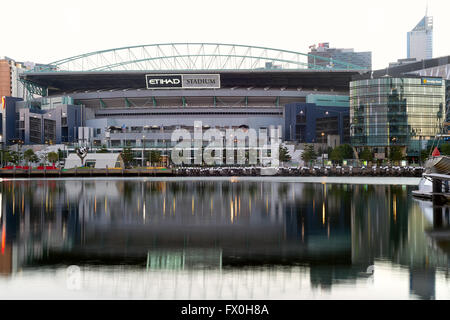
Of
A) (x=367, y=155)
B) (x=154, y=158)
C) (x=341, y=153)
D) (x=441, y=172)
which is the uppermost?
(x=341, y=153)

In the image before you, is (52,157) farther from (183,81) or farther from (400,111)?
(400,111)

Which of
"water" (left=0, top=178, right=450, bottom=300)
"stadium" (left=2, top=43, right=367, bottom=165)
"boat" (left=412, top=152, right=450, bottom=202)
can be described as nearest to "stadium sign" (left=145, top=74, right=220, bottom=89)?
"stadium" (left=2, top=43, right=367, bottom=165)

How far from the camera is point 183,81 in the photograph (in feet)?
571

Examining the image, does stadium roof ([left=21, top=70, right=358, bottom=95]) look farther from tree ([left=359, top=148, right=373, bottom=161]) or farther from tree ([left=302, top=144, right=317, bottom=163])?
tree ([left=359, top=148, right=373, bottom=161])

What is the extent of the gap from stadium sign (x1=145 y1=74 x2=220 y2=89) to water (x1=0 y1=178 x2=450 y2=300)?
139 m

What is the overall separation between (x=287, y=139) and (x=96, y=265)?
152m

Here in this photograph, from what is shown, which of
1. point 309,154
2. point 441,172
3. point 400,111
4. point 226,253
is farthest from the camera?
point 309,154

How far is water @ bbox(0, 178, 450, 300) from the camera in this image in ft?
51.9

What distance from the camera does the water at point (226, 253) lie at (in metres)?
15.8

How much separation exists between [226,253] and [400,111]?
130907 millimetres

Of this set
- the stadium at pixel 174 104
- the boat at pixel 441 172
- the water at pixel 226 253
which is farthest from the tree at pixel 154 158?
the water at pixel 226 253

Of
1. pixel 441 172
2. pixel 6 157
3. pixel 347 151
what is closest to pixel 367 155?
pixel 347 151
